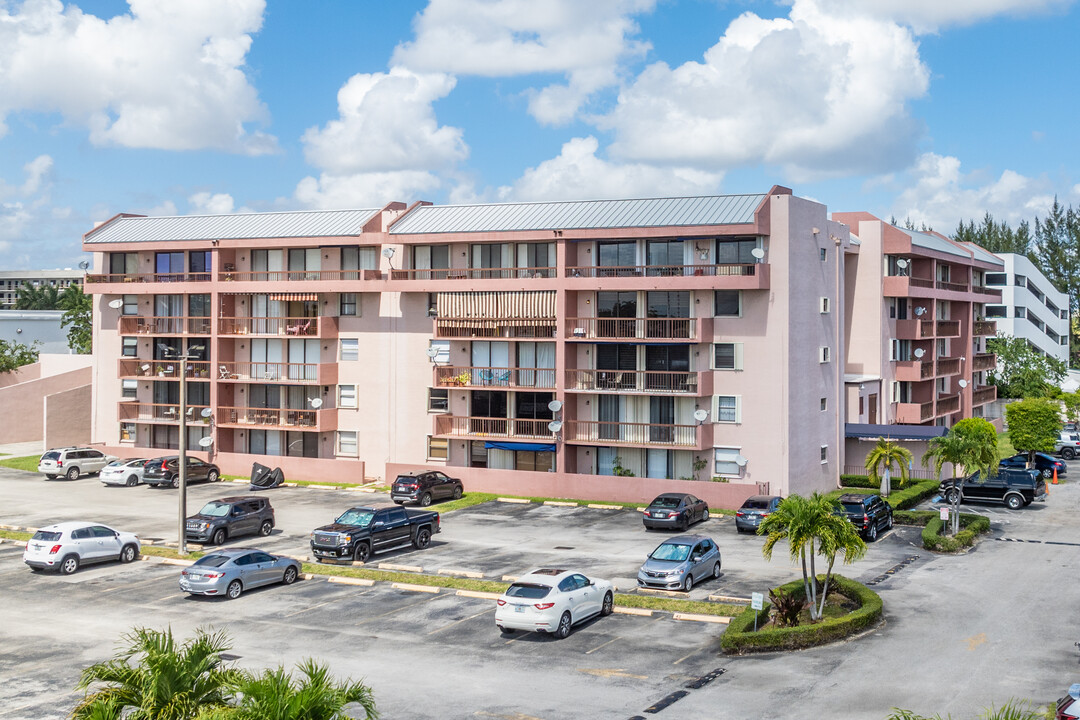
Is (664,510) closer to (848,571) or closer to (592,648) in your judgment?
(848,571)

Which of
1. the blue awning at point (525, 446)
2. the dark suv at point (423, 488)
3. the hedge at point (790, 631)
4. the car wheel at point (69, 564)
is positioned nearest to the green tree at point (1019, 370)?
the blue awning at point (525, 446)

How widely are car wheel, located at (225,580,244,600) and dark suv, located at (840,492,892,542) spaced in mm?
23668

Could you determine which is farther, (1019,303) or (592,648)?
(1019,303)

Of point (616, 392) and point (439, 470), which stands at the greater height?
point (616, 392)

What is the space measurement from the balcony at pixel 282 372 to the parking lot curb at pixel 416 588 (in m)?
27.1

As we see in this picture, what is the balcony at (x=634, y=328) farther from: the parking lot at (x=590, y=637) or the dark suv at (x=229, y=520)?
the dark suv at (x=229, y=520)

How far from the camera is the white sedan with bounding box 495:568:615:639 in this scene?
2933 centimetres

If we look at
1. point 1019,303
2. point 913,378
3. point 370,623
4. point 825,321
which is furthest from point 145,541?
point 1019,303

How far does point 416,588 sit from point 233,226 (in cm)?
3706

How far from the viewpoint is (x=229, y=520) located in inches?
1736

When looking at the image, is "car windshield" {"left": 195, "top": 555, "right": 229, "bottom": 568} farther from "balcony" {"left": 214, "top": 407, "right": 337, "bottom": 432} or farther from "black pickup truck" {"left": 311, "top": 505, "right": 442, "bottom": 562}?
"balcony" {"left": 214, "top": 407, "right": 337, "bottom": 432}

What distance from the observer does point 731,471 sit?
53.6 metres

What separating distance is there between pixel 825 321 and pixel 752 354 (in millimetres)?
6266

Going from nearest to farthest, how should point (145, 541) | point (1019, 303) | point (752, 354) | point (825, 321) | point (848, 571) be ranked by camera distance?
point (848, 571), point (145, 541), point (752, 354), point (825, 321), point (1019, 303)
